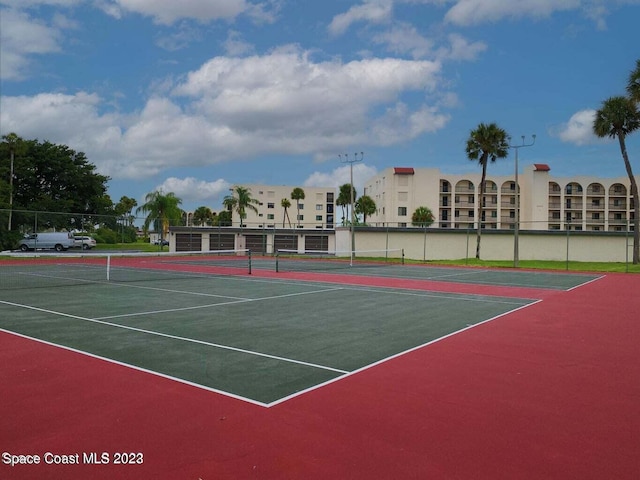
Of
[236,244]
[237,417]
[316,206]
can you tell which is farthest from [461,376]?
[316,206]

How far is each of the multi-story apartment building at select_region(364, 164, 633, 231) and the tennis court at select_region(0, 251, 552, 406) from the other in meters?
63.1

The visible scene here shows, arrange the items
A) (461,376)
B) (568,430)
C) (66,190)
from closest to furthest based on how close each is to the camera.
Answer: (568,430) → (461,376) → (66,190)

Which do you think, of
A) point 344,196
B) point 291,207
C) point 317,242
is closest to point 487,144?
point 317,242

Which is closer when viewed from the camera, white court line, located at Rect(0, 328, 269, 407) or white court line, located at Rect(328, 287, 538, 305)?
white court line, located at Rect(0, 328, 269, 407)

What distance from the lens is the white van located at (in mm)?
36531

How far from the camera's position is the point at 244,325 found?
10508 millimetres

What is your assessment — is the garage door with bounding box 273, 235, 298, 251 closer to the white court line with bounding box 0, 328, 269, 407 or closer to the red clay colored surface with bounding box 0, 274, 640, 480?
the white court line with bounding box 0, 328, 269, 407

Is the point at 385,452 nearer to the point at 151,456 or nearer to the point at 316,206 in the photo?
the point at 151,456

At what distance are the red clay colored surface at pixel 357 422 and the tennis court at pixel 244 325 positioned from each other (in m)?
0.50

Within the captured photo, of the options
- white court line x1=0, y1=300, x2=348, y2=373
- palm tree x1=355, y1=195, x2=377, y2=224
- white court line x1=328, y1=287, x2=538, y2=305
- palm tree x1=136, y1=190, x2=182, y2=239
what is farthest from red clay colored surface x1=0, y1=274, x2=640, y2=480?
palm tree x1=355, y1=195, x2=377, y2=224

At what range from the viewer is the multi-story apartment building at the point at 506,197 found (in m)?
80.1

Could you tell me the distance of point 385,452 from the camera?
4.41 m

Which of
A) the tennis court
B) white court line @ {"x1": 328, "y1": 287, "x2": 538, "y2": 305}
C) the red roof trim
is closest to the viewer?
the tennis court

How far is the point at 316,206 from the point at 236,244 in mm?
55953
